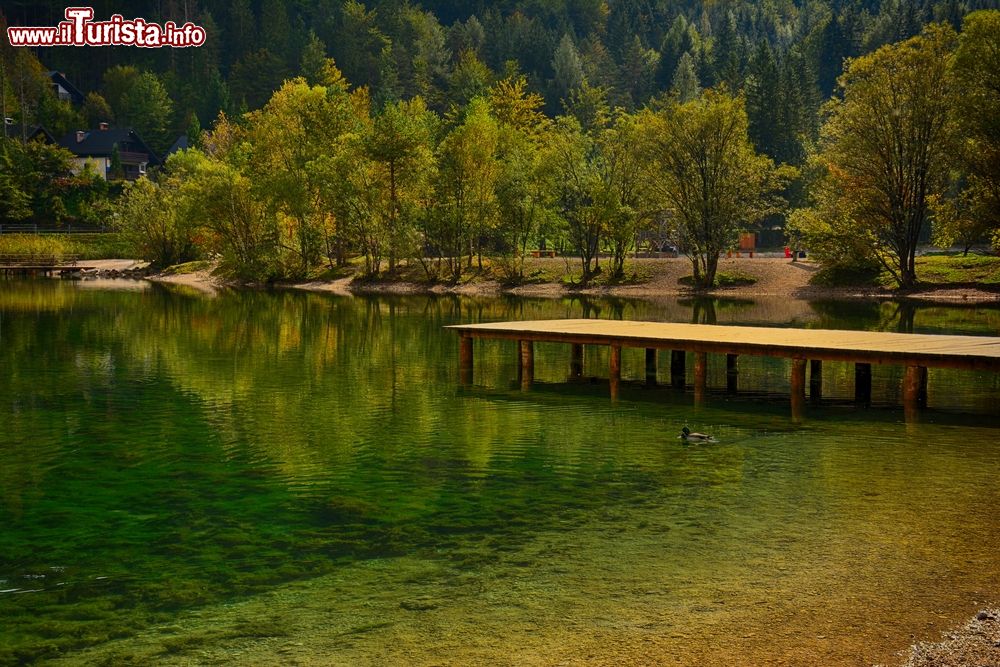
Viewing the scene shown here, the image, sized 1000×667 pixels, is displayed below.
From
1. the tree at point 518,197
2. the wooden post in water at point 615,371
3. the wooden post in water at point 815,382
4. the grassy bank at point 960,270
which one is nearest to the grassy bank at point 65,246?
the tree at point 518,197

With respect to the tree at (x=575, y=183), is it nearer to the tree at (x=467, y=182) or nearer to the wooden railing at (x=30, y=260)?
the tree at (x=467, y=182)

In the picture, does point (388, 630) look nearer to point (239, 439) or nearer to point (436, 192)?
point (239, 439)

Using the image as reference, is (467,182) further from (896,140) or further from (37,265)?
(37,265)

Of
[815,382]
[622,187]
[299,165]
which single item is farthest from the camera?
[299,165]

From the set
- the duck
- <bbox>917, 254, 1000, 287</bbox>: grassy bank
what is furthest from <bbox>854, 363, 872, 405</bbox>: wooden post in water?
<bbox>917, 254, 1000, 287</bbox>: grassy bank

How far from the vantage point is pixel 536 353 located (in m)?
42.6

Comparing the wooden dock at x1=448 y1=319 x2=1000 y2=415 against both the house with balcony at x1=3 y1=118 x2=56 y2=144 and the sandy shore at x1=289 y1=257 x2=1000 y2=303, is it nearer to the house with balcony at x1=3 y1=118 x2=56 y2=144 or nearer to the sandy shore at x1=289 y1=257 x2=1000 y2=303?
the sandy shore at x1=289 y1=257 x2=1000 y2=303

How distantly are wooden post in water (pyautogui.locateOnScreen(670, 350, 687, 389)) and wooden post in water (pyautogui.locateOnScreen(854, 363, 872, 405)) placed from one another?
536 cm

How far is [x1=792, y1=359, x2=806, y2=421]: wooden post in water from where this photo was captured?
93.8ft

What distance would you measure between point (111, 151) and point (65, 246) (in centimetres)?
4695

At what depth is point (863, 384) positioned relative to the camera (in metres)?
31.0

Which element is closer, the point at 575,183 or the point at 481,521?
the point at 481,521

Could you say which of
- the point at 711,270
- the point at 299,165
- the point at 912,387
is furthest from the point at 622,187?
the point at 912,387

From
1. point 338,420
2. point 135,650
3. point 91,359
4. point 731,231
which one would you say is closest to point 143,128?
point 731,231
